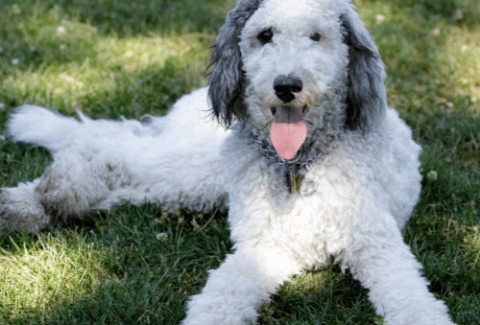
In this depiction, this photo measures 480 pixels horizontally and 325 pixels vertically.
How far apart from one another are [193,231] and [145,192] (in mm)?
451

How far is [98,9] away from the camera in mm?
5926

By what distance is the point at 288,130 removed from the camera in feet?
7.51

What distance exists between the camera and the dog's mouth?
2279mm

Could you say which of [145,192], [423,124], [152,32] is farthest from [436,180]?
[152,32]

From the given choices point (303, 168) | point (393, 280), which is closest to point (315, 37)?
point (303, 168)

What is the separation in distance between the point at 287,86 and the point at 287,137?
0.27 metres

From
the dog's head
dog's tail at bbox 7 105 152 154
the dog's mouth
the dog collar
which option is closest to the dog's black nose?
the dog's head

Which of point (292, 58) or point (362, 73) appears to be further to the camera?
point (362, 73)

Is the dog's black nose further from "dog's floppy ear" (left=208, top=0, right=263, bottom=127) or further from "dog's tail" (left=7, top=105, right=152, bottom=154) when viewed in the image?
"dog's tail" (left=7, top=105, right=152, bottom=154)

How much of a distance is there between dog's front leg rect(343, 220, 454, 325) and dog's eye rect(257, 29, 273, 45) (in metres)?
1.10

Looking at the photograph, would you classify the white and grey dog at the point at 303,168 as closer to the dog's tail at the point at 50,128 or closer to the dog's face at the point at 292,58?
the dog's face at the point at 292,58

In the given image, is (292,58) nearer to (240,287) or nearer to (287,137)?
(287,137)

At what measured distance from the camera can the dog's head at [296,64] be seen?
7.17 feet

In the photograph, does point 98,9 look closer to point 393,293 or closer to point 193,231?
point 193,231
